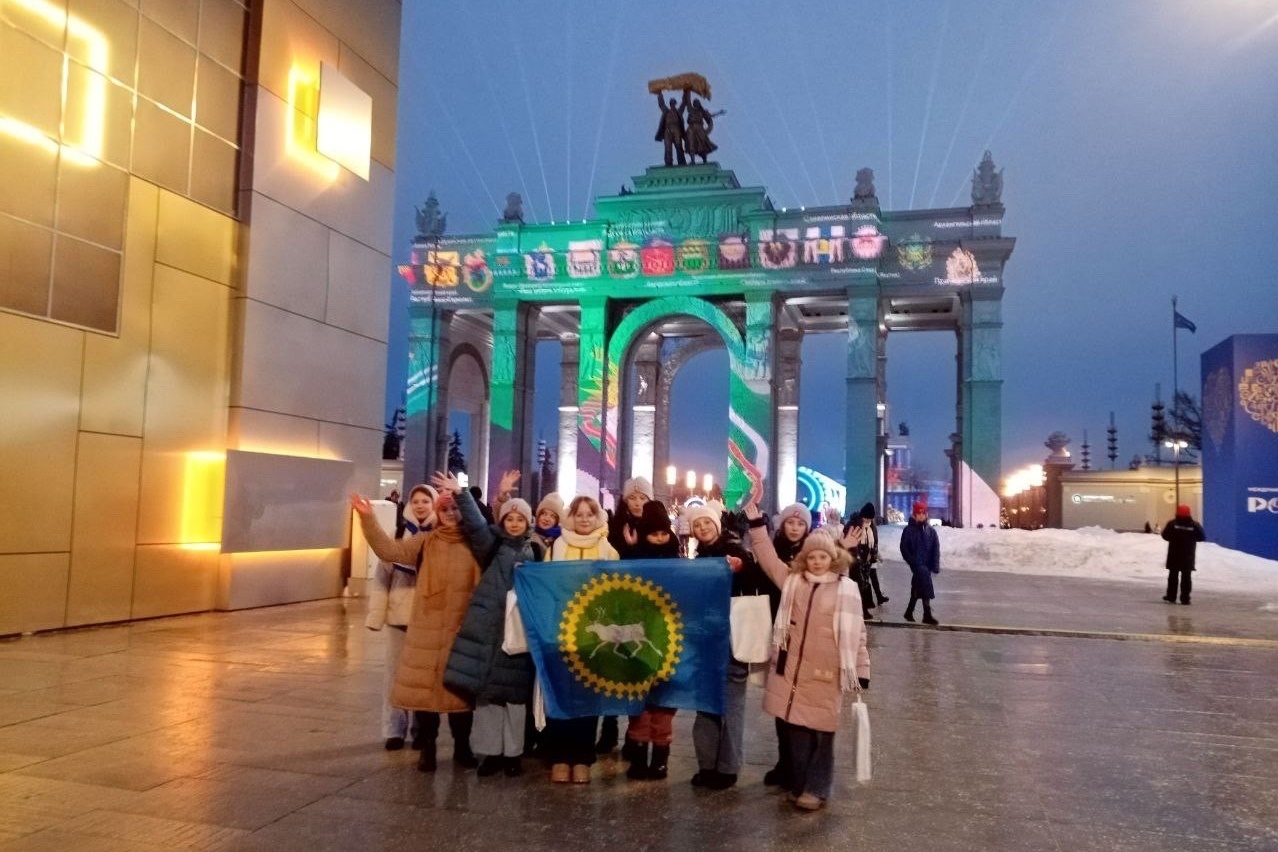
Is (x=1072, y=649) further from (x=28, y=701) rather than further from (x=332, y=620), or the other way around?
(x=28, y=701)

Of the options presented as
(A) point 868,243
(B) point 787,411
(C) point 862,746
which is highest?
(A) point 868,243

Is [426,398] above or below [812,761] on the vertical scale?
above

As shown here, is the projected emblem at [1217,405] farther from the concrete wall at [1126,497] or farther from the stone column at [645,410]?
the stone column at [645,410]

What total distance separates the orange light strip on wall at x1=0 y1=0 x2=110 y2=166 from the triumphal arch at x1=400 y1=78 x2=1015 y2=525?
3034cm

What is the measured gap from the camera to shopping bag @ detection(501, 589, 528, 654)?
5.46 m

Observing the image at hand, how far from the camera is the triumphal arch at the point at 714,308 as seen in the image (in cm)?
3938

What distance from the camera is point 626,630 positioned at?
18.3ft

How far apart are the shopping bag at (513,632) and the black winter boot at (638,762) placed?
36.2 inches

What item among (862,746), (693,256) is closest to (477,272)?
(693,256)

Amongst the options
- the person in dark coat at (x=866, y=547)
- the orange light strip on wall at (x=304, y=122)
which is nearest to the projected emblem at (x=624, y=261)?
Answer: the person in dark coat at (x=866, y=547)

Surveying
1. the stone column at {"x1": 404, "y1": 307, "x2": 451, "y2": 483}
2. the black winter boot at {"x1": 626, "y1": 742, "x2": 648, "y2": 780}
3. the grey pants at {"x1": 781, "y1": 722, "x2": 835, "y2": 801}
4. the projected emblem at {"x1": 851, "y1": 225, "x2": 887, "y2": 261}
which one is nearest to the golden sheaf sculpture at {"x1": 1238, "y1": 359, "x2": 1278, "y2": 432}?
the projected emblem at {"x1": 851, "y1": 225, "x2": 887, "y2": 261}

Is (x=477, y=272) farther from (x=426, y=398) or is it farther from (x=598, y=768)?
(x=598, y=768)

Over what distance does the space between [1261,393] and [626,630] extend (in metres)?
27.7

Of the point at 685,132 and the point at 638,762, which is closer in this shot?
the point at 638,762
